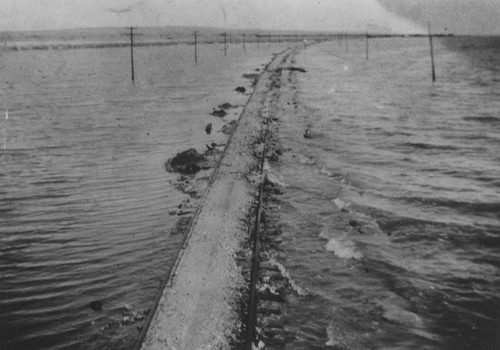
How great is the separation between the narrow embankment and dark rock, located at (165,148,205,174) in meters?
0.86

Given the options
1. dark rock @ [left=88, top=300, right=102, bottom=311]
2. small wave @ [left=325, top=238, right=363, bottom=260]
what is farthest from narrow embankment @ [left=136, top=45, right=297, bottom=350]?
small wave @ [left=325, top=238, right=363, bottom=260]

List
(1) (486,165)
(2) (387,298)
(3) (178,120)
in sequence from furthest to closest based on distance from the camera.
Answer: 1. (3) (178,120)
2. (1) (486,165)
3. (2) (387,298)

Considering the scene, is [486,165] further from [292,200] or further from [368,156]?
[292,200]

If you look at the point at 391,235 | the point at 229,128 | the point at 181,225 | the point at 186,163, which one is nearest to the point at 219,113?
the point at 229,128

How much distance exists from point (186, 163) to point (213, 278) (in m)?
6.77

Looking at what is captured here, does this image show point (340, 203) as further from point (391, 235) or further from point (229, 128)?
point (229, 128)

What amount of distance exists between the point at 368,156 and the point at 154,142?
808 cm

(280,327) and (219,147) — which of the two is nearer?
(280,327)

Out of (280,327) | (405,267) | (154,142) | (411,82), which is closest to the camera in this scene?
(280,327)

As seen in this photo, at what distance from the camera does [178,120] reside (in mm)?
20641

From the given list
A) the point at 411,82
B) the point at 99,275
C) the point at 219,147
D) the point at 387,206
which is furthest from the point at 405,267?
the point at 411,82

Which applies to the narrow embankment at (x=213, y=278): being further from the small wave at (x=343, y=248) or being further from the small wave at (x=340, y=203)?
the small wave at (x=340, y=203)

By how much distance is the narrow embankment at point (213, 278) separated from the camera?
5574 mm

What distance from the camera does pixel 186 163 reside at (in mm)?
13164
